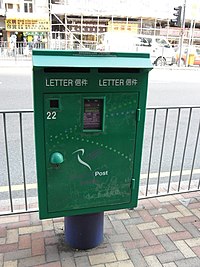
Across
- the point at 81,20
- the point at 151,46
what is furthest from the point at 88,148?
the point at 81,20

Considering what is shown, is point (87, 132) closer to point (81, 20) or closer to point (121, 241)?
point (121, 241)

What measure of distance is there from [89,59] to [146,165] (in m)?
2.88

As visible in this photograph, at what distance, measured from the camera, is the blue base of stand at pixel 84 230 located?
255 cm

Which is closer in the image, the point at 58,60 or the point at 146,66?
the point at 58,60

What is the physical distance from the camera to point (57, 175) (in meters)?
2.32

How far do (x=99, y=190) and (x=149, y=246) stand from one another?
77 cm

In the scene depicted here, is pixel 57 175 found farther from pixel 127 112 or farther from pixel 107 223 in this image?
pixel 107 223

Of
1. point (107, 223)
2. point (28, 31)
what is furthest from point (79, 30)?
point (107, 223)

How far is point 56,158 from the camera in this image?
7.32ft

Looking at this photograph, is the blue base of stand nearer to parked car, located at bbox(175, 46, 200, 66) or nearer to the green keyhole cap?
the green keyhole cap

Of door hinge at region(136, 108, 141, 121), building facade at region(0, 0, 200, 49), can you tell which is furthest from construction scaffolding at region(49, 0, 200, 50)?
door hinge at region(136, 108, 141, 121)

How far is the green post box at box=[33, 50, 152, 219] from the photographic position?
2.07 meters

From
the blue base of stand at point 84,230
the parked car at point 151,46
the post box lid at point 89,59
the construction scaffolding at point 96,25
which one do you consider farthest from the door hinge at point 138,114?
the construction scaffolding at point 96,25

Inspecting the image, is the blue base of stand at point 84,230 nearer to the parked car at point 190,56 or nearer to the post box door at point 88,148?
the post box door at point 88,148
